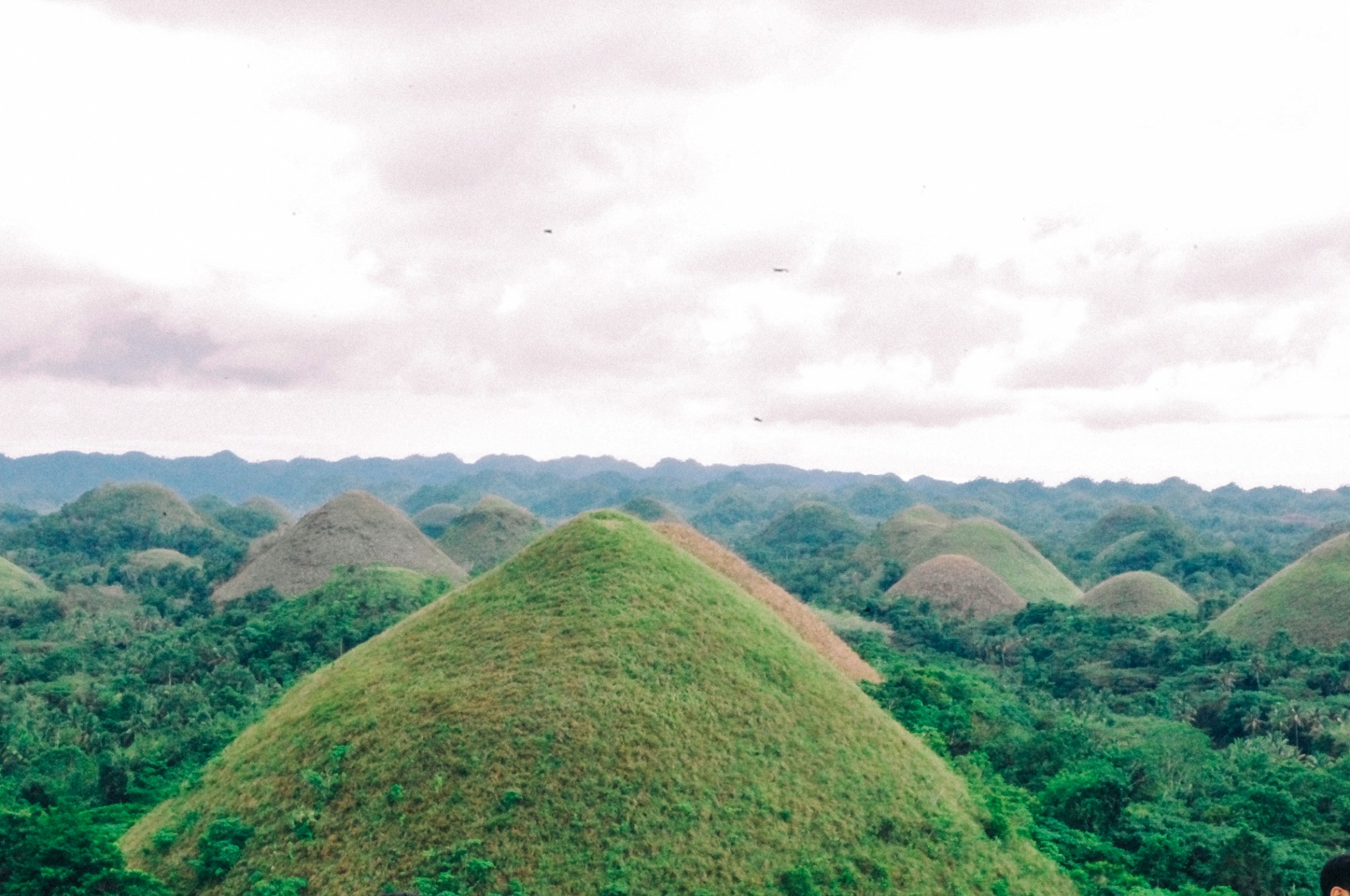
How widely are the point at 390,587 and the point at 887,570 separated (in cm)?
5238

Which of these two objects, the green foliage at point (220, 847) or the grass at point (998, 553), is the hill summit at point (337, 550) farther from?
the green foliage at point (220, 847)

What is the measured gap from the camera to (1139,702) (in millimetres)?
48000

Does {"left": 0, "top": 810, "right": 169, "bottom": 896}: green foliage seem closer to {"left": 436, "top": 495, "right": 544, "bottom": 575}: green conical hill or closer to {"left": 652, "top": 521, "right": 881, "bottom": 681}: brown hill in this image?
{"left": 652, "top": 521, "right": 881, "bottom": 681}: brown hill

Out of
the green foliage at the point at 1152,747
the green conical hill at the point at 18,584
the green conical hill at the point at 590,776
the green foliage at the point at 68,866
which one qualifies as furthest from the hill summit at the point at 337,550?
the green foliage at the point at 68,866

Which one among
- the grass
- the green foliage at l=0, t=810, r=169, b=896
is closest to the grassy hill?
the grass

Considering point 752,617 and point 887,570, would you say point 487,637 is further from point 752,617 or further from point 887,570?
point 887,570

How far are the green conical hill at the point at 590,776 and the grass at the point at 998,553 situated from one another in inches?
2565

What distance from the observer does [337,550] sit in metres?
73.1

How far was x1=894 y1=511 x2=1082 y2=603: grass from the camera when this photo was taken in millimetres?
86312

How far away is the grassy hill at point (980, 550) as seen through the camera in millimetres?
86875

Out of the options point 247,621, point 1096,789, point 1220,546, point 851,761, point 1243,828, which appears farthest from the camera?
point 1220,546

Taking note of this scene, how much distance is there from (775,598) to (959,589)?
146 ft

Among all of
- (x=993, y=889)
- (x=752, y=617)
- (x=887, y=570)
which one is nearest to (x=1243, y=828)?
(x=993, y=889)

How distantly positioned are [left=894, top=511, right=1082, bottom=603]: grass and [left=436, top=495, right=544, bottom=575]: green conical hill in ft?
135
